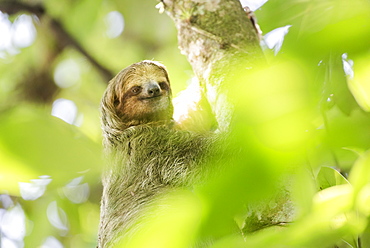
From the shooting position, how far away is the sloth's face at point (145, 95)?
4.98 metres

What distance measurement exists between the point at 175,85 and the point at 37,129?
5383 millimetres

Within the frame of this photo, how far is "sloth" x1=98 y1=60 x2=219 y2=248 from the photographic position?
3.94m

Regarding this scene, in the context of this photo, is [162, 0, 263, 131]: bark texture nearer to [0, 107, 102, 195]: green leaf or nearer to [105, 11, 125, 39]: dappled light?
[0, 107, 102, 195]: green leaf

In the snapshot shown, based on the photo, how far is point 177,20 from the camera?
14.0 feet

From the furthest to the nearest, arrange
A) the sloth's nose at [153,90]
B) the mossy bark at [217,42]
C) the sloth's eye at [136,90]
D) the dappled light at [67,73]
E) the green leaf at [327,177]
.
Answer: the dappled light at [67,73], the sloth's eye at [136,90], the sloth's nose at [153,90], the mossy bark at [217,42], the green leaf at [327,177]

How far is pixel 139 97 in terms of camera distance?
5.07m

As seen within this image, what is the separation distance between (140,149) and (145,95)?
70 cm

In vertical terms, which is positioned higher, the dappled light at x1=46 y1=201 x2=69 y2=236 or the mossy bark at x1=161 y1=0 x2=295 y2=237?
the mossy bark at x1=161 y1=0 x2=295 y2=237

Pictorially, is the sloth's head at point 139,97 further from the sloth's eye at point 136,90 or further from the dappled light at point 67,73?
the dappled light at point 67,73

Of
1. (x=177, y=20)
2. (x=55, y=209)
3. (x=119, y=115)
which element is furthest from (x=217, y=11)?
(x=55, y=209)

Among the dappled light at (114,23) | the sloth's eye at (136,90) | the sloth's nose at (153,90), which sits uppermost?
the dappled light at (114,23)

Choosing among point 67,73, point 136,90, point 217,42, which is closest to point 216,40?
point 217,42

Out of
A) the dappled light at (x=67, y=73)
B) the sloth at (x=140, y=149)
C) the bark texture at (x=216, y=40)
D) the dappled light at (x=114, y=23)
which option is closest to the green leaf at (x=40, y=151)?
the sloth at (x=140, y=149)

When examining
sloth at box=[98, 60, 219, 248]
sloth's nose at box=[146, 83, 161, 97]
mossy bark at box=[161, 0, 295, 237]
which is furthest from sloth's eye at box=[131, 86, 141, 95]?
mossy bark at box=[161, 0, 295, 237]
